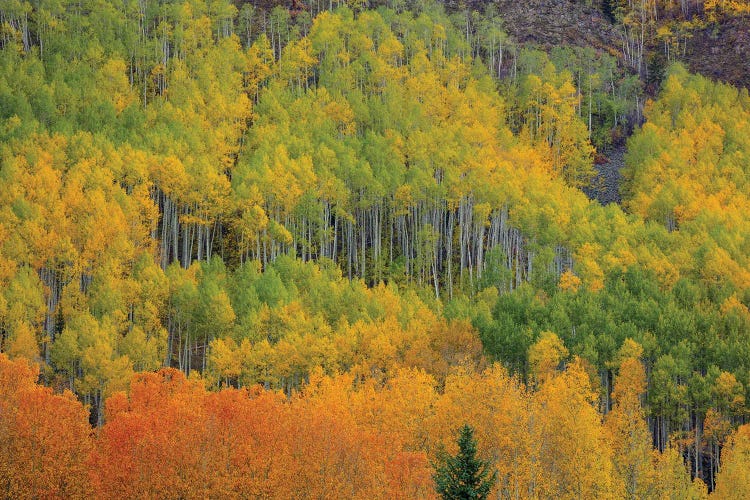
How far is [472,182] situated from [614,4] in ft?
278

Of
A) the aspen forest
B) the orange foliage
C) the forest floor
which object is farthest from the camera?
the forest floor

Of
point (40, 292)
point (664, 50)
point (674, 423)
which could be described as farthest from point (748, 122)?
point (40, 292)

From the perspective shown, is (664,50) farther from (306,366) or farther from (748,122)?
(306,366)

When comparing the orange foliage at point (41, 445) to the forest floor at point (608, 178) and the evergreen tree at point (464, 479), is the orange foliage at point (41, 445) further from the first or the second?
the forest floor at point (608, 178)

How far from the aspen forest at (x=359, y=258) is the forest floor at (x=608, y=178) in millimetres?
657

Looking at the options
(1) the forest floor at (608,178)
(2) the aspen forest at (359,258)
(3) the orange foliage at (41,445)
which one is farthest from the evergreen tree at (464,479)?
(1) the forest floor at (608,178)

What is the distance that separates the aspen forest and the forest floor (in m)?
0.66

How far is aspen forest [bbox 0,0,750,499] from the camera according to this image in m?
53.4

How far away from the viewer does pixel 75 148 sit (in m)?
89.8

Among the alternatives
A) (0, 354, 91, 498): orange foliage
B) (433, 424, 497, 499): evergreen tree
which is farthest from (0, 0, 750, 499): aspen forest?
(433, 424, 497, 499): evergreen tree

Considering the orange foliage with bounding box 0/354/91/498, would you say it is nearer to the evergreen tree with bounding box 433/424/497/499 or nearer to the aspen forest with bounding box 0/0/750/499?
the aspen forest with bounding box 0/0/750/499

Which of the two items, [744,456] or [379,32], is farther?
[379,32]

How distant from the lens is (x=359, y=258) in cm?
9412

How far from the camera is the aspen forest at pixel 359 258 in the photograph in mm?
53406
